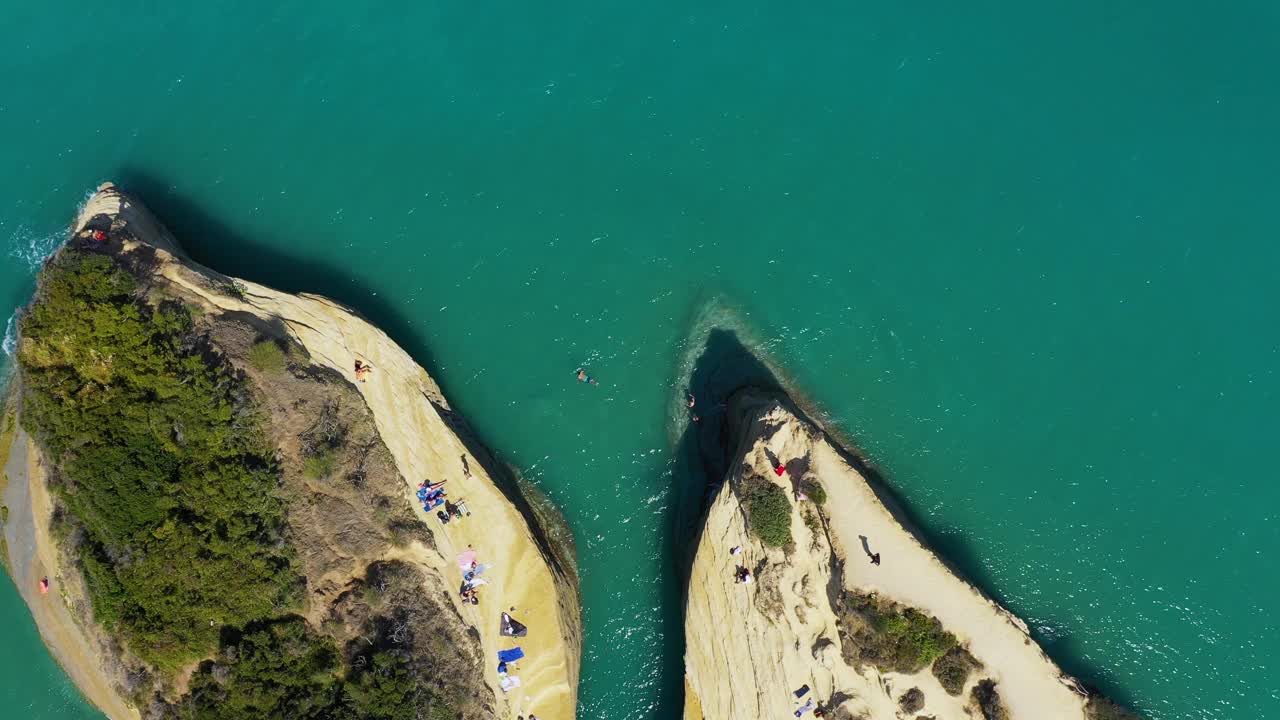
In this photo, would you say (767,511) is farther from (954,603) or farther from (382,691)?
(382,691)

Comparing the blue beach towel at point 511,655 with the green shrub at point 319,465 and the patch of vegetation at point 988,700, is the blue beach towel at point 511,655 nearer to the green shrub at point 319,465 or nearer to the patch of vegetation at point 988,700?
the green shrub at point 319,465

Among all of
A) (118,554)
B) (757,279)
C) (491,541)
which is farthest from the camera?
(757,279)

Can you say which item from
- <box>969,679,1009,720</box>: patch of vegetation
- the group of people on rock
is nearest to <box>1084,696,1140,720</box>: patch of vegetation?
<box>969,679,1009,720</box>: patch of vegetation

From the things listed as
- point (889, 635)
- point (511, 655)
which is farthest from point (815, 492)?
point (511, 655)

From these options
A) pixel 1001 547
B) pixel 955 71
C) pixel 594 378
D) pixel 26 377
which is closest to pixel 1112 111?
pixel 955 71

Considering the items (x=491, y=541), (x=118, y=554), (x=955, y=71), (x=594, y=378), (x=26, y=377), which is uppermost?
(x=955, y=71)

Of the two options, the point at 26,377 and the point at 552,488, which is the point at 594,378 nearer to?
the point at 552,488
